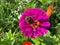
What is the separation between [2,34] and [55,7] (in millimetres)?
564

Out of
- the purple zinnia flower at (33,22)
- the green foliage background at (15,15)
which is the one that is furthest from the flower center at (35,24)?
the green foliage background at (15,15)

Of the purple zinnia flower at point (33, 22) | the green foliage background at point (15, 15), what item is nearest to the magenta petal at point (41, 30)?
the purple zinnia flower at point (33, 22)

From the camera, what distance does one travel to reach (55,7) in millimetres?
2268

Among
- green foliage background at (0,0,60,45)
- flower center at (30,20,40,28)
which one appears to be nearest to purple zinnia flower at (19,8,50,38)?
flower center at (30,20,40,28)

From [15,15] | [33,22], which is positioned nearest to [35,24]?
[33,22]

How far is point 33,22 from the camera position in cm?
148

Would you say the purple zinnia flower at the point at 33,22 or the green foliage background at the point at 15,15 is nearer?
the purple zinnia flower at the point at 33,22

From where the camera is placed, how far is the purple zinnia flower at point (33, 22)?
4.64 ft

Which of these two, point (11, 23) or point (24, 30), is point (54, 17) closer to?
point (11, 23)

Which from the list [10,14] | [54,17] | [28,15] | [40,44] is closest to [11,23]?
[10,14]

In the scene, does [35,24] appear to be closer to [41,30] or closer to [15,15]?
[41,30]

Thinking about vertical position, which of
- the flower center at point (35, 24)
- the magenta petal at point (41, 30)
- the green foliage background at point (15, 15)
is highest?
the flower center at point (35, 24)

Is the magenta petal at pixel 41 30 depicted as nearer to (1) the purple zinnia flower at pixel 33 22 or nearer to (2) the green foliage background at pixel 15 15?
(1) the purple zinnia flower at pixel 33 22

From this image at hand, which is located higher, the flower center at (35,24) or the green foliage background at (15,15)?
the flower center at (35,24)
